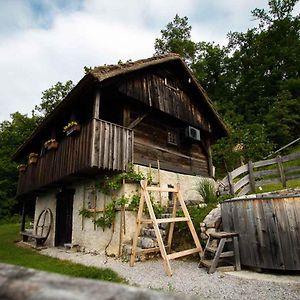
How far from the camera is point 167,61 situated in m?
12.4

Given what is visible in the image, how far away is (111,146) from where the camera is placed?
908 centimetres

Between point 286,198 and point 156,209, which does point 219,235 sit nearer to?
point 286,198

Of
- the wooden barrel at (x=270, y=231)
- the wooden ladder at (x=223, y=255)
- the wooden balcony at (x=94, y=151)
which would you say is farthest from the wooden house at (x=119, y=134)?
the wooden barrel at (x=270, y=231)

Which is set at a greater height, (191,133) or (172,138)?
(191,133)

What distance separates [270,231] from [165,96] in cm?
819

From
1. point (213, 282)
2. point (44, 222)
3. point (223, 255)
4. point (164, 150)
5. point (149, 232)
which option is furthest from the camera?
→ point (44, 222)

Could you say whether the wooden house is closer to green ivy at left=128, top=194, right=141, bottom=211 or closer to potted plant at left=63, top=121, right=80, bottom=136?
potted plant at left=63, top=121, right=80, bottom=136

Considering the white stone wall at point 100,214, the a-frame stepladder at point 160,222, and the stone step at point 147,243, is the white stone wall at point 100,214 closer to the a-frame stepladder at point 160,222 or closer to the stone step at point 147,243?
the stone step at point 147,243

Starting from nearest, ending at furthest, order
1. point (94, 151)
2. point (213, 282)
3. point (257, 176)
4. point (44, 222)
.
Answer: point (213, 282) → point (94, 151) → point (257, 176) → point (44, 222)

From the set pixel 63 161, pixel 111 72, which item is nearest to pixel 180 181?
pixel 63 161

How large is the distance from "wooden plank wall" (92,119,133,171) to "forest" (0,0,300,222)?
13.5 metres

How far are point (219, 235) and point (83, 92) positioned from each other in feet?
22.3

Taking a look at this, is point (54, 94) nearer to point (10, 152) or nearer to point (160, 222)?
point (10, 152)

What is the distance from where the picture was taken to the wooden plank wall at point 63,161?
8.80 m
